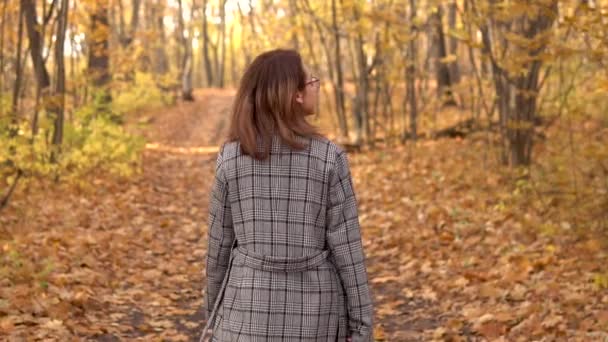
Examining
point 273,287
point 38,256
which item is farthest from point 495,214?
point 273,287

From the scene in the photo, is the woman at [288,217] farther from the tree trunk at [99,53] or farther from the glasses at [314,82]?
the tree trunk at [99,53]

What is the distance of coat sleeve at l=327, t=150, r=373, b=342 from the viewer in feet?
9.00

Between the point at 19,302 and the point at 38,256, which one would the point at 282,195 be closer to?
the point at 19,302

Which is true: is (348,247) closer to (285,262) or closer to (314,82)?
(285,262)

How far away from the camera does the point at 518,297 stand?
643 cm

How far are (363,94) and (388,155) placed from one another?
1658 millimetres

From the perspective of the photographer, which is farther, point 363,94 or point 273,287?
point 363,94

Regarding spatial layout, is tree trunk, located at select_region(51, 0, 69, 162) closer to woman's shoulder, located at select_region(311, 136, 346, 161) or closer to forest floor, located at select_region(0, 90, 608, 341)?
forest floor, located at select_region(0, 90, 608, 341)

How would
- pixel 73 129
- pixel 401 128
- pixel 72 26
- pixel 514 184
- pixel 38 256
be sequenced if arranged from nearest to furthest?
1. pixel 38 256
2. pixel 514 184
3. pixel 73 129
4. pixel 72 26
5. pixel 401 128

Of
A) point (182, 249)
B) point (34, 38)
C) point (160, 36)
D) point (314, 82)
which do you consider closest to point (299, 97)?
point (314, 82)

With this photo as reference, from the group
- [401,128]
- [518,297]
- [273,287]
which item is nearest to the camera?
[273,287]

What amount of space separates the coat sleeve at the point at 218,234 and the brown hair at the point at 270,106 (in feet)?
0.67

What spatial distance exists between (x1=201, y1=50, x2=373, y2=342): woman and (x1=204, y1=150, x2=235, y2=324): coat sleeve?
3 cm

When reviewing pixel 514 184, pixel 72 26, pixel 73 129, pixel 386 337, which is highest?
pixel 72 26
